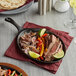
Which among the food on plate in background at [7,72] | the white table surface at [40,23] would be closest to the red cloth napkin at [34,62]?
the white table surface at [40,23]

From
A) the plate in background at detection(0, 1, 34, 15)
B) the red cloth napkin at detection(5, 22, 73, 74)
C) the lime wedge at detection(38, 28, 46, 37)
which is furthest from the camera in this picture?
the plate in background at detection(0, 1, 34, 15)

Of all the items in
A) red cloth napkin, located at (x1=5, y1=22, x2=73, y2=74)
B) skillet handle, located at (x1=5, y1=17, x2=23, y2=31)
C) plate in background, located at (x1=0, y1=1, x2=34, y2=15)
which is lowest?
red cloth napkin, located at (x1=5, y1=22, x2=73, y2=74)

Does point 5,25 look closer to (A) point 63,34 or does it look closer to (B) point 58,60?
(A) point 63,34

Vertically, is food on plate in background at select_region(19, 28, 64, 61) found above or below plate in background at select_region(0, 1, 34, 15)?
below

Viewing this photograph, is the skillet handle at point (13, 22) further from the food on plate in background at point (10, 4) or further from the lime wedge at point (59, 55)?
the lime wedge at point (59, 55)

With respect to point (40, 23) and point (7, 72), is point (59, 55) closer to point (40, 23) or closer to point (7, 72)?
point (7, 72)

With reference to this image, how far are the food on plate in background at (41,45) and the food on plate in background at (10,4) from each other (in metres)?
0.49

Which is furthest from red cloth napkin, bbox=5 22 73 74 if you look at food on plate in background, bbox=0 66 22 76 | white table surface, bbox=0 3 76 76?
food on plate in background, bbox=0 66 22 76

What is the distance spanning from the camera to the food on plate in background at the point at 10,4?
8.33 ft

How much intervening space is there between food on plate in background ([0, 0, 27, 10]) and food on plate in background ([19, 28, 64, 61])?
49 cm

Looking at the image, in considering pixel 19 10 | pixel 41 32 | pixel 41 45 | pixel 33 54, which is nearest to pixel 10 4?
pixel 19 10

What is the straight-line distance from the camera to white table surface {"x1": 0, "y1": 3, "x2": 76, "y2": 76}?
76.2 inches

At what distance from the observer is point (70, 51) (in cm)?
213

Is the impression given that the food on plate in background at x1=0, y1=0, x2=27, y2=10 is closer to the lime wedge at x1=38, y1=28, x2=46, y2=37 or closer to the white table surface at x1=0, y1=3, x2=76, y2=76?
the white table surface at x1=0, y1=3, x2=76, y2=76
